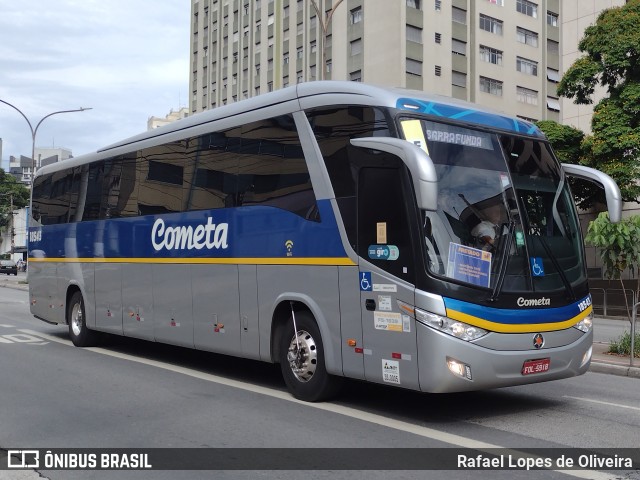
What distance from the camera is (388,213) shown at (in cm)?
750

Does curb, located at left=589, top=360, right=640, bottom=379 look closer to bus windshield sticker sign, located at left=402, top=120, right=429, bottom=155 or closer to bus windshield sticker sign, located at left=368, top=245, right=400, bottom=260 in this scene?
bus windshield sticker sign, located at left=368, top=245, right=400, bottom=260

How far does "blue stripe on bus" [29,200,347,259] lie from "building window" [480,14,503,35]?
1817 inches

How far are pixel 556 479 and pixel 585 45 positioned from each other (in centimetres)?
2843

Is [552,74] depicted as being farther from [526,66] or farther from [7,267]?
[7,267]

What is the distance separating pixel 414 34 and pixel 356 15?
4.67 metres

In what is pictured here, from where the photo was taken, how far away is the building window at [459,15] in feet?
174

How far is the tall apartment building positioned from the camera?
1969 inches

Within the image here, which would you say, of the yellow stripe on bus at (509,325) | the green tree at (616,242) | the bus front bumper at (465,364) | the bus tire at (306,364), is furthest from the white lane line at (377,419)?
the green tree at (616,242)

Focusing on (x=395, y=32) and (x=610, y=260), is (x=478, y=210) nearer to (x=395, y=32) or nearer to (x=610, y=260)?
(x=610, y=260)

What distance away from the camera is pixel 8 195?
346 feet

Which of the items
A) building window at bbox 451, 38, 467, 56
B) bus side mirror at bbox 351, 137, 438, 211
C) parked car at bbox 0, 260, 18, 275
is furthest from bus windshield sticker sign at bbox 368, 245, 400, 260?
parked car at bbox 0, 260, 18, 275

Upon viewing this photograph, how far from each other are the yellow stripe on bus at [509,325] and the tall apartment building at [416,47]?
127 feet

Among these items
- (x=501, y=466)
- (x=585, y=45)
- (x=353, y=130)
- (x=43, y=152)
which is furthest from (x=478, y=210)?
(x=43, y=152)

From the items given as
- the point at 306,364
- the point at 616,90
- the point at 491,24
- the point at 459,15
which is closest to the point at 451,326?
the point at 306,364
